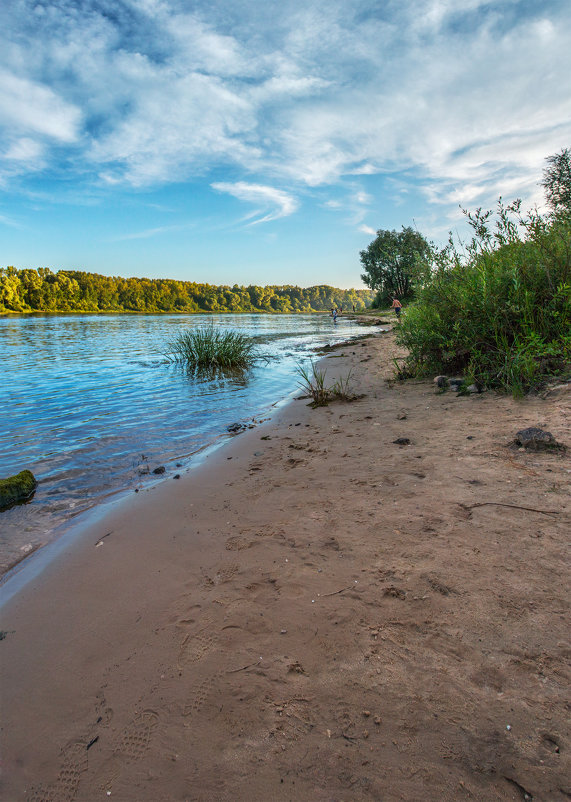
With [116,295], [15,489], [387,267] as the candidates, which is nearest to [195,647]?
[15,489]

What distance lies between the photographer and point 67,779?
1.52 meters

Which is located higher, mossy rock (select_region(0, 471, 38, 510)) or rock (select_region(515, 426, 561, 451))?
rock (select_region(515, 426, 561, 451))

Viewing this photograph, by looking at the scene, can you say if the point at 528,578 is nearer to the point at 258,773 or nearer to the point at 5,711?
the point at 258,773

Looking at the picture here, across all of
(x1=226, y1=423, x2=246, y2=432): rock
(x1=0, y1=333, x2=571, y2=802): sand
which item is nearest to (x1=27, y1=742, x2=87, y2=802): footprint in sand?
(x1=0, y1=333, x2=571, y2=802): sand

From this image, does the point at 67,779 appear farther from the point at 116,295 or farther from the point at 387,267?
the point at 116,295

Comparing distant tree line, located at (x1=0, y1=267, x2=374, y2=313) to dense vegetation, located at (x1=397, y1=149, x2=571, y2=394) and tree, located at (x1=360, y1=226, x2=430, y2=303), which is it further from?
dense vegetation, located at (x1=397, y1=149, x2=571, y2=394)

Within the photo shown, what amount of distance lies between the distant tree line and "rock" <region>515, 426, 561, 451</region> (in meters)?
122

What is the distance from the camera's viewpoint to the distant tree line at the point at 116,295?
10925 centimetres

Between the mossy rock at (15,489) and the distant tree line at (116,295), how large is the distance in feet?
386

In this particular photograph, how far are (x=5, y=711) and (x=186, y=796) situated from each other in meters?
1.16

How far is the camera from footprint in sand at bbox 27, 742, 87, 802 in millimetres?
1461

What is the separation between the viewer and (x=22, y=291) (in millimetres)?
105938

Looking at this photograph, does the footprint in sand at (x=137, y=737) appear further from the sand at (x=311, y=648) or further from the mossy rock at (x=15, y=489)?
the mossy rock at (x=15, y=489)

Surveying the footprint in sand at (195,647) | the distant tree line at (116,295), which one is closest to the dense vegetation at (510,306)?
the footprint in sand at (195,647)
